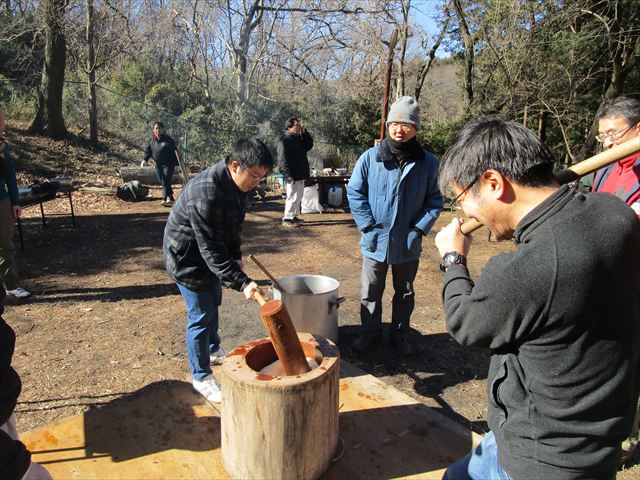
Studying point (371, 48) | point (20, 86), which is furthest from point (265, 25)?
point (20, 86)

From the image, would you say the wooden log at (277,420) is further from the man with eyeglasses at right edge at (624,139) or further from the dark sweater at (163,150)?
the dark sweater at (163,150)

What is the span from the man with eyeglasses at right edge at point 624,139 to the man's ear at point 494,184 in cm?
148

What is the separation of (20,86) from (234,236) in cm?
1827

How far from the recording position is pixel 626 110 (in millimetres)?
2459

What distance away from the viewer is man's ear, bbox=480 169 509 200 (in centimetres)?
128

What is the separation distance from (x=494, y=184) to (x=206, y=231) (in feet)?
5.81

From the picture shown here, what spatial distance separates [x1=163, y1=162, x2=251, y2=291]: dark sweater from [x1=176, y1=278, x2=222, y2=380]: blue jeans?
0.26ft

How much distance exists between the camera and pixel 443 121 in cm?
1490

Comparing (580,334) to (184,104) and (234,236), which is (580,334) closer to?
(234,236)

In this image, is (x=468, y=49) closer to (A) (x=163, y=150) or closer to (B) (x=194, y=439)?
(A) (x=163, y=150)

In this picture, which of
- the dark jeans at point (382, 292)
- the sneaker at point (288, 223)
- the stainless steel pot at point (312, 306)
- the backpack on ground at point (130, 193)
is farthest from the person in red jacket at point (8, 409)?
the backpack on ground at point (130, 193)

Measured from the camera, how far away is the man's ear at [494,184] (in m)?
1.28

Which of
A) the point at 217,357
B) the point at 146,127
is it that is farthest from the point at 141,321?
the point at 146,127

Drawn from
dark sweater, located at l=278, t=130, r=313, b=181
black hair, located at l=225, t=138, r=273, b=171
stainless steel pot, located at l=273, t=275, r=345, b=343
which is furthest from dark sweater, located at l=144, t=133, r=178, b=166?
black hair, located at l=225, t=138, r=273, b=171
